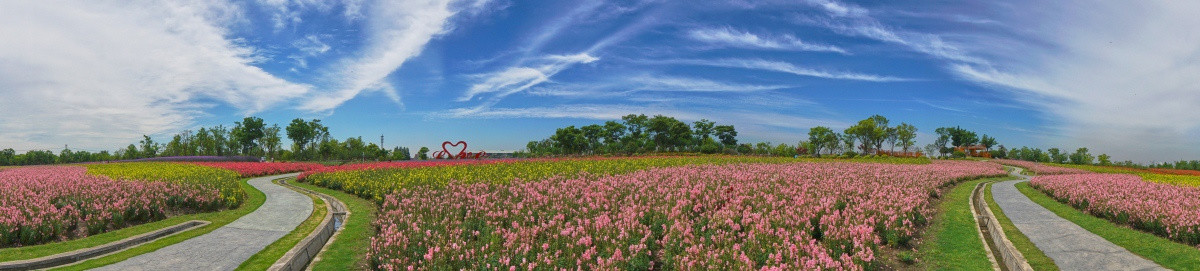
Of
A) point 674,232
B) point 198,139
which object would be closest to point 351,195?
point 674,232

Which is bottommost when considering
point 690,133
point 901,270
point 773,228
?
point 901,270

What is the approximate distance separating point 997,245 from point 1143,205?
6.03 m

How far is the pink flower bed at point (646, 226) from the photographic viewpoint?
6.86 meters

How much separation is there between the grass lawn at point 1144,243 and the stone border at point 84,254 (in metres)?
18.3

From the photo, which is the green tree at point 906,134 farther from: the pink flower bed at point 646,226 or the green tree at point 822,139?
the pink flower bed at point 646,226

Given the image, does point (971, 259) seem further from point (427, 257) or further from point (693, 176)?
point (427, 257)

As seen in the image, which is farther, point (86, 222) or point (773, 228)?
point (86, 222)

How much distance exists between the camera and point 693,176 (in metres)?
14.6

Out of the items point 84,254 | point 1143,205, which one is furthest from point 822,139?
point 84,254

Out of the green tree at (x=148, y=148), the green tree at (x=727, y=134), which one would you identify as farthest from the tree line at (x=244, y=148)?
the green tree at (x=727, y=134)

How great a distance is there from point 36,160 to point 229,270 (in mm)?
85624

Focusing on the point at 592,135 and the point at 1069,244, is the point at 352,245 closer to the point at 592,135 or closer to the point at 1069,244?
the point at 1069,244

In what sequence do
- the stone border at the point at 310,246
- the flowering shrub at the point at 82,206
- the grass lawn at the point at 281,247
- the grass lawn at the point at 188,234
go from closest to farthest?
the stone border at the point at 310,246
the grass lawn at the point at 281,247
the grass lawn at the point at 188,234
the flowering shrub at the point at 82,206

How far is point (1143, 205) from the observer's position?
12.0m
